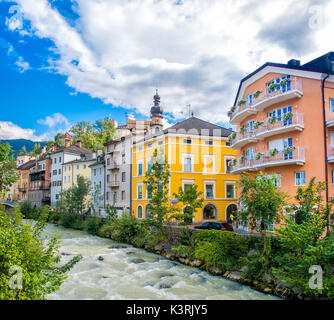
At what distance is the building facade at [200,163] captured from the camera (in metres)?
33.8

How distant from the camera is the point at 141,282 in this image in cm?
1605

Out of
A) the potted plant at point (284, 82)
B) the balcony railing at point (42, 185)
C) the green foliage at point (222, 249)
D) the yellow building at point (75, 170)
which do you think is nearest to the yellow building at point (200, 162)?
the green foliage at point (222, 249)

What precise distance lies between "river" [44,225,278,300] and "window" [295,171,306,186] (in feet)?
28.4

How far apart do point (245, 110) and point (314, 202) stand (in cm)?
1221

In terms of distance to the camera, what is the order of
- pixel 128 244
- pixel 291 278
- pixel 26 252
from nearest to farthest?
pixel 26 252 → pixel 291 278 → pixel 128 244

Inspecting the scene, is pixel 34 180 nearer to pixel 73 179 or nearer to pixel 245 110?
pixel 73 179

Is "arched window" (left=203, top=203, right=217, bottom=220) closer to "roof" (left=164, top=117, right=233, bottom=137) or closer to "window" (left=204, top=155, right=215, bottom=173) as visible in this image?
"window" (left=204, top=155, right=215, bottom=173)

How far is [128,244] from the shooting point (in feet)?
91.4

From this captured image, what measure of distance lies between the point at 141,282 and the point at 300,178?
1263 centimetres

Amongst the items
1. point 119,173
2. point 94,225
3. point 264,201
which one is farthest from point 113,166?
point 264,201

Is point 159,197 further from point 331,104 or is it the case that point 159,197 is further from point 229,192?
point 331,104
